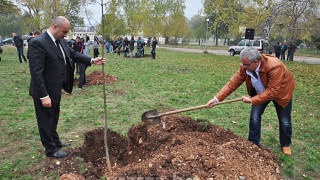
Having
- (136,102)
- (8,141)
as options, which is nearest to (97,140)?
(8,141)

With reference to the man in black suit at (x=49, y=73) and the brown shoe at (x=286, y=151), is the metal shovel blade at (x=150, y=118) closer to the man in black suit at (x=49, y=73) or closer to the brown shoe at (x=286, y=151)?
the man in black suit at (x=49, y=73)

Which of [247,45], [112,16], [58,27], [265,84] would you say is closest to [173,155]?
[265,84]

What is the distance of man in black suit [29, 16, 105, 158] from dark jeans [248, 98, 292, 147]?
2599 millimetres

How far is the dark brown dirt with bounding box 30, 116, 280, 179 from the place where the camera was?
10.4ft

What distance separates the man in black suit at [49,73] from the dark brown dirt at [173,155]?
1.65 ft

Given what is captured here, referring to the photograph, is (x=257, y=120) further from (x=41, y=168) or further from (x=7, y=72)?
(x=7, y=72)

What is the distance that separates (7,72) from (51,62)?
9.62 metres

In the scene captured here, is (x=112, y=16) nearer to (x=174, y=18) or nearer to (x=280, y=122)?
(x=280, y=122)

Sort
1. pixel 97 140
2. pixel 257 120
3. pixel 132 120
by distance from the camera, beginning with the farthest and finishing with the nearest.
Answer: pixel 132 120
pixel 97 140
pixel 257 120

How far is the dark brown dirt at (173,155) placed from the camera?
3.18 m

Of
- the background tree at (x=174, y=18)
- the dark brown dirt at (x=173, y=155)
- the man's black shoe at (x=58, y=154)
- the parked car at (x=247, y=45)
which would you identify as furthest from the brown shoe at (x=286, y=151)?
the background tree at (x=174, y=18)

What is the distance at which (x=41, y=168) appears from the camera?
3.46 metres

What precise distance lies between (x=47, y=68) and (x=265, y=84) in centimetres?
317

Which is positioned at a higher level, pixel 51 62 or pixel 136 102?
pixel 51 62
